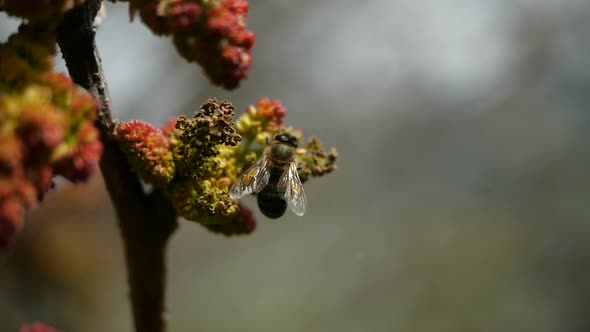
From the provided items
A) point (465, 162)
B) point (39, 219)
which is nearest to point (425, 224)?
point (465, 162)

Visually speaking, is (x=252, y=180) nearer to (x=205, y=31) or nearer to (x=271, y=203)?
(x=271, y=203)

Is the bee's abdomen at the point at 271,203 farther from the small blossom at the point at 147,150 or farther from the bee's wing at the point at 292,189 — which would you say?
the small blossom at the point at 147,150

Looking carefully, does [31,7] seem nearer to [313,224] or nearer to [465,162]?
[313,224]

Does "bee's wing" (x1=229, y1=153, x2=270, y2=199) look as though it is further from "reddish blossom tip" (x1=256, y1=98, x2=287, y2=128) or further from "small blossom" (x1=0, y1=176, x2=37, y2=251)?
"small blossom" (x1=0, y1=176, x2=37, y2=251)

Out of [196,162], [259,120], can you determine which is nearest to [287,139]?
[259,120]

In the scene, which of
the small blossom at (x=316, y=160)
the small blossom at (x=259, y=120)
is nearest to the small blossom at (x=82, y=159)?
the small blossom at (x=259, y=120)
